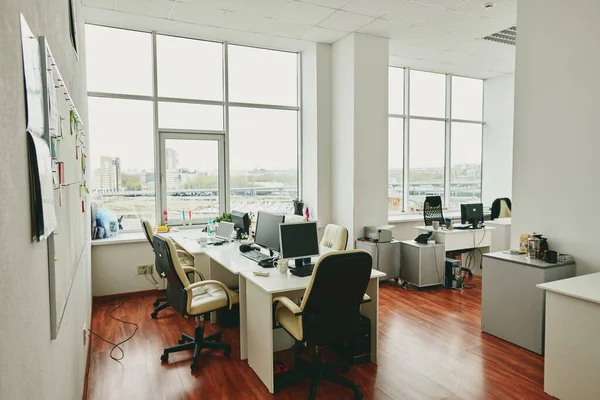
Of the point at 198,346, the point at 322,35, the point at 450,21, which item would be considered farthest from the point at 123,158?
the point at 450,21

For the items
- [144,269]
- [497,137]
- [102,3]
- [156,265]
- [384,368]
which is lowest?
[384,368]

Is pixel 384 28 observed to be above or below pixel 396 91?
above

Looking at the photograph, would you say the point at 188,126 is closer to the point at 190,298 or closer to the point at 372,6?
the point at 372,6

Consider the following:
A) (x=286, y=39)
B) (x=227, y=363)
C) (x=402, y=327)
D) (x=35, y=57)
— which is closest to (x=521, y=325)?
(x=402, y=327)

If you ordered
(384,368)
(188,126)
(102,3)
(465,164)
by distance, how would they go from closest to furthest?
(384,368) → (102,3) → (188,126) → (465,164)

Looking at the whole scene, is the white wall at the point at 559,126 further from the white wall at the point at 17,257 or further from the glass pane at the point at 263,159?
the white wall at the point at 17,257

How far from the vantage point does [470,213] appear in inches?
230

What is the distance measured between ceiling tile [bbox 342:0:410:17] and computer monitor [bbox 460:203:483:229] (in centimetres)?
295

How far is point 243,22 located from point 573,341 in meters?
4.94

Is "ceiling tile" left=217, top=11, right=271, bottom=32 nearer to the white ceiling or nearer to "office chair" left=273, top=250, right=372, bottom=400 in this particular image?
the white ceiling

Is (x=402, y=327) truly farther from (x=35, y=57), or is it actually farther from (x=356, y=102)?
(x=35, y=57)

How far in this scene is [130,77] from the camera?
18.1 ft

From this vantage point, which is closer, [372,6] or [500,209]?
[372,6]

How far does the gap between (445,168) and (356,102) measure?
3290 millimetres
